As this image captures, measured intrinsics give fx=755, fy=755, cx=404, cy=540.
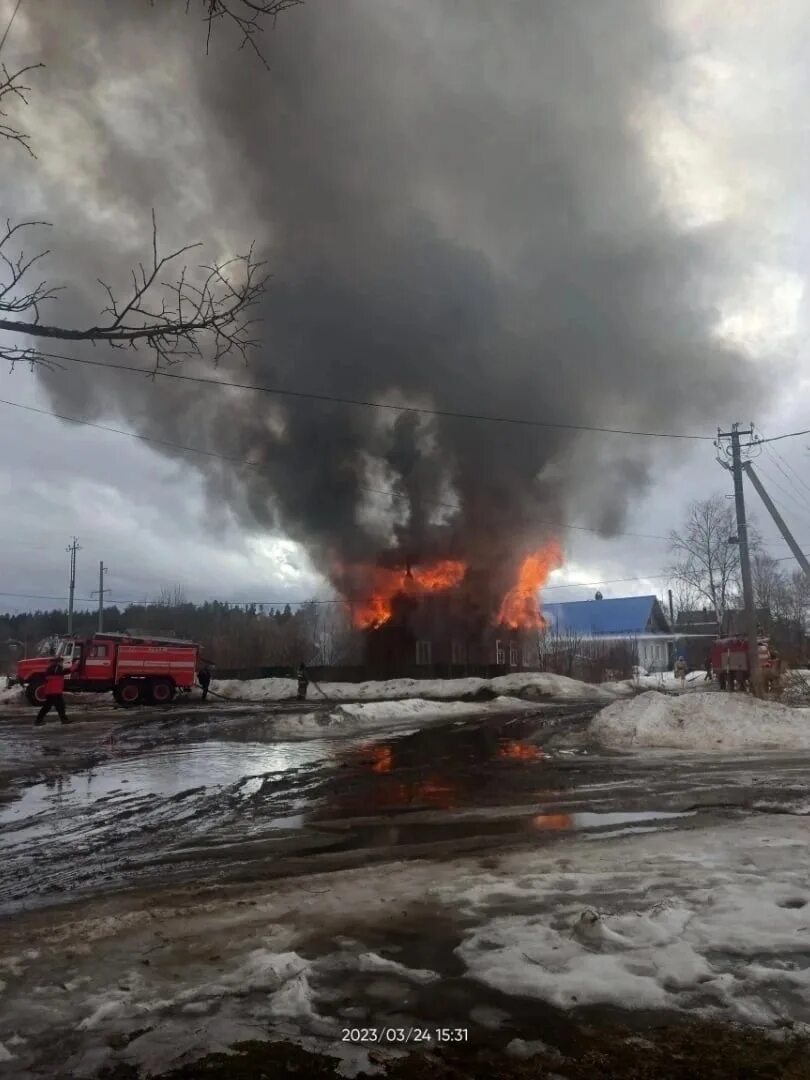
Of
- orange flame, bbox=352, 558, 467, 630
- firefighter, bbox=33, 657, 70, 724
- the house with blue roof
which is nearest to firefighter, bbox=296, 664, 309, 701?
orange flame, bbox=352, 558, 467, 630

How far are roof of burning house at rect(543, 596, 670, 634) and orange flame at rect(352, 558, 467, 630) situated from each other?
82.7ft

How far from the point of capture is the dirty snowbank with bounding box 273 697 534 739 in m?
15.4

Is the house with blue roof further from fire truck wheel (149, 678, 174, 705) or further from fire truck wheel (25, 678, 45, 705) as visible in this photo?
fire truck wheel (25, 678, 45, 705)

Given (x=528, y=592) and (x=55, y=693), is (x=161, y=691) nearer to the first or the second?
(x=55, y=693)

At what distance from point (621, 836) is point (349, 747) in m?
7.34

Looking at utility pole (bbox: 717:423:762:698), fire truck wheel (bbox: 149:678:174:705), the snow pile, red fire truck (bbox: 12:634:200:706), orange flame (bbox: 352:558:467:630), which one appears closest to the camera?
the snow pile

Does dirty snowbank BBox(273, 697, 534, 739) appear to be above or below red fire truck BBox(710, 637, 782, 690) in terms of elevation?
below

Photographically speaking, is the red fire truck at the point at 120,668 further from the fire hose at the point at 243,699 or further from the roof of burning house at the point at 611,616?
the roof of burning house at the point at 611,616

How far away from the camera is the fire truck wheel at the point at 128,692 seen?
23.9m

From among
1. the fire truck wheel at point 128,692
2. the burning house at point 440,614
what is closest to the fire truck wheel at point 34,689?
the fire truck wheel at point 128,692

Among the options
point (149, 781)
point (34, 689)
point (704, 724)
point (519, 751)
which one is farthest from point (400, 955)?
point (34, 689)

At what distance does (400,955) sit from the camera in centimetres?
333

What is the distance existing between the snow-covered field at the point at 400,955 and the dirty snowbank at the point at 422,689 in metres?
21.4

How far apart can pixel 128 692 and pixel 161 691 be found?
3.51ft
